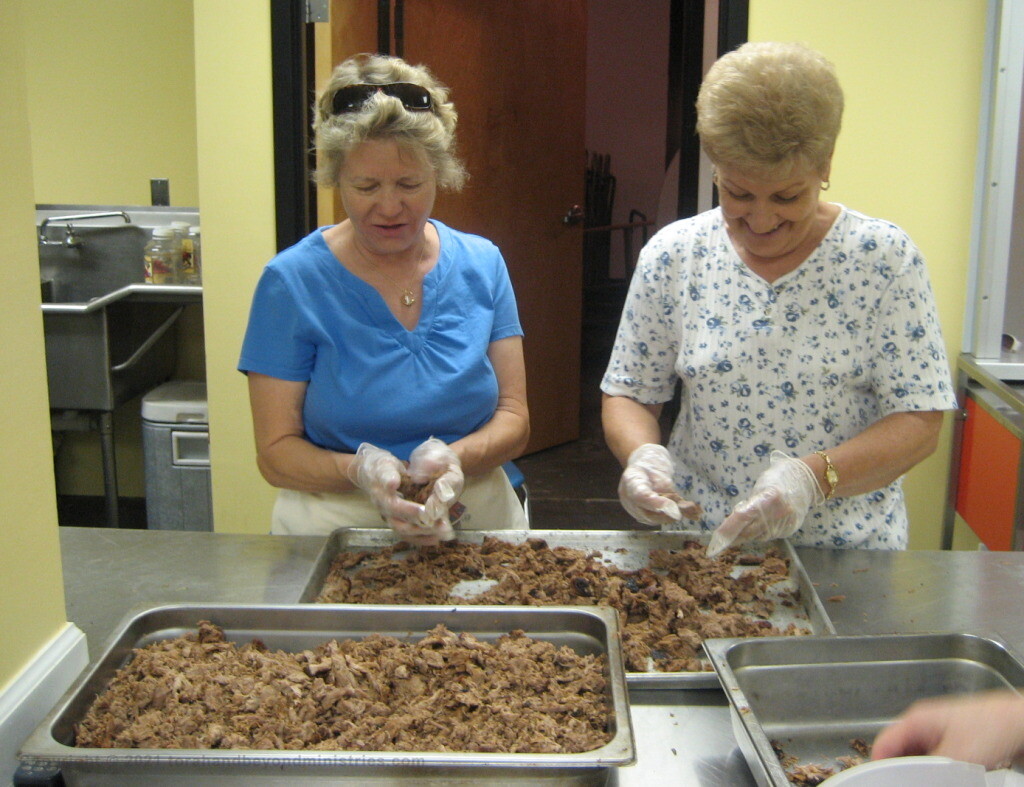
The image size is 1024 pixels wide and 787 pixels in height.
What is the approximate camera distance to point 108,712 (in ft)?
3.87

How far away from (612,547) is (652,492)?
0.43ft

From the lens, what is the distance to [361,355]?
6.29ft

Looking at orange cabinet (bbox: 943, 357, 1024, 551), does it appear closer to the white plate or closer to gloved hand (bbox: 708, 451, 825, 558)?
gloved hand (bbox: 708, 451, 825, 558)

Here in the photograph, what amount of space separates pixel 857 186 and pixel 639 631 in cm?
203

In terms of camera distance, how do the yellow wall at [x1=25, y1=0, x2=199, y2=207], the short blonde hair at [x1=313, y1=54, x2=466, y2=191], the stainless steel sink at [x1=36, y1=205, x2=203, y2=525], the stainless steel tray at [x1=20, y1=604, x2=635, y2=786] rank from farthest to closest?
the yellow wall at [x1=25, y1=0, x2=199, y2=207], the stainless steel sink at [x1=36, y1=205, x2=203, y2=525], the short blonde hair at [x1=313, y1=54, x2=466, y2=191], the stainless steel tray at [x1=20, y1=604, x2=635, y2=786]

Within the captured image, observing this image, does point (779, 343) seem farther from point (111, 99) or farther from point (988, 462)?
point (111, 99)

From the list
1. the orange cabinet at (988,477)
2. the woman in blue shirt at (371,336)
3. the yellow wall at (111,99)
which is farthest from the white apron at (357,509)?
the yellow wall at (111,99)

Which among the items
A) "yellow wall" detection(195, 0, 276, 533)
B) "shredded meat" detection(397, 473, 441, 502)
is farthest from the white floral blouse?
"yellow wall" detection(195, 0, 276, 533)

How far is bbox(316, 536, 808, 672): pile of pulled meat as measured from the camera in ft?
4.77

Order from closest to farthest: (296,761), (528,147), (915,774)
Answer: (915,774)
(296,761)
(528,147)

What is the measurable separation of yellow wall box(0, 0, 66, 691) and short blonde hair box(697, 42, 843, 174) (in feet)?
3.32

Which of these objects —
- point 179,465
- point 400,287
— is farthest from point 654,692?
point 179,465

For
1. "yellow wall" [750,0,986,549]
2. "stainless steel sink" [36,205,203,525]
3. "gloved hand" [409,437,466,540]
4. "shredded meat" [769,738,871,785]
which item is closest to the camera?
"shredded meat" [769,738,871,785]

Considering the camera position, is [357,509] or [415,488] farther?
[357,509]
